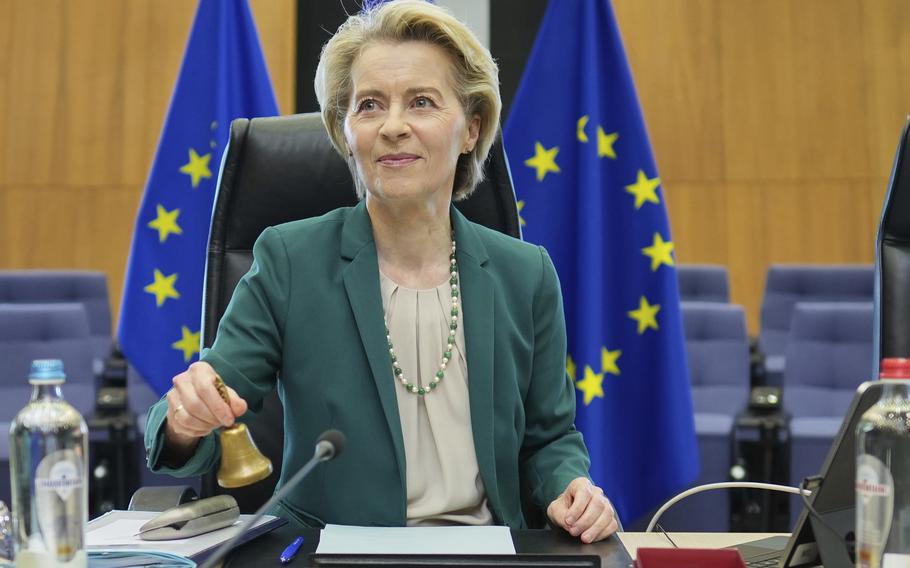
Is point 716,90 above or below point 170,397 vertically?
above

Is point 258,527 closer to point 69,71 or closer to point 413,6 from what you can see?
point 413,6

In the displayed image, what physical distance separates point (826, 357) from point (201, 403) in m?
3.17

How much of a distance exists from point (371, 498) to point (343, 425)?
10 centimetres

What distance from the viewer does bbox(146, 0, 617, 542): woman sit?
1.39 metres

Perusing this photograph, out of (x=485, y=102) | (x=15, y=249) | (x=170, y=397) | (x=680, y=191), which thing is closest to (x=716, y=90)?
(x=680, y=191)

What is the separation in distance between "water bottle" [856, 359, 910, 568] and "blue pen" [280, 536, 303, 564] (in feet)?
1.78

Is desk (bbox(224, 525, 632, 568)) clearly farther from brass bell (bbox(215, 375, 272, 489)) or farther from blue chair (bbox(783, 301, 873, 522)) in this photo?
blue chair (bbox(783, 301, 873, 522))

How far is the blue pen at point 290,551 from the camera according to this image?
3.50 feet

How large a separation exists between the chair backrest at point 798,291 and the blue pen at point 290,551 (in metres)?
3.97

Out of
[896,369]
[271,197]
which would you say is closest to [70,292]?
[271,197]

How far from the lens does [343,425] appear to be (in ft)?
Answer: 4.55

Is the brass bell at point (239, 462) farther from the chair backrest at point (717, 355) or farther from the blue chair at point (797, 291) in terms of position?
the blue chair at point (797, 291)

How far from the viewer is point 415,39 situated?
1.48 m

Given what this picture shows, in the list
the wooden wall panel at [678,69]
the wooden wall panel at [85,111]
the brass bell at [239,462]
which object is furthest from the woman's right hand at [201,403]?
the wooden wall panel at [678,69]
